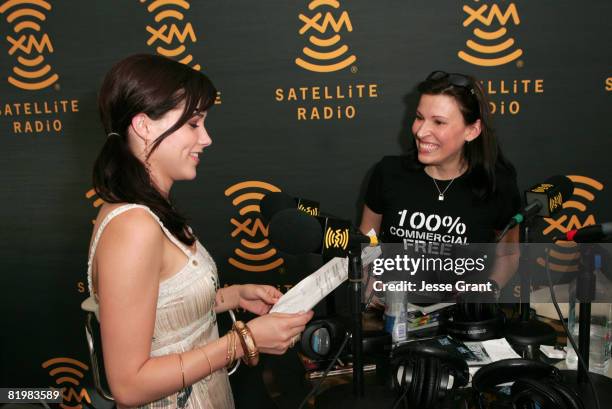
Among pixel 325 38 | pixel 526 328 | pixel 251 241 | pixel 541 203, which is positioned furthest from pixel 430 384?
pixel 325 38

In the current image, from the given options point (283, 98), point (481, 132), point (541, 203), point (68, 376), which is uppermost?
point (283, 98)

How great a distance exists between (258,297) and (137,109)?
26.2 inches

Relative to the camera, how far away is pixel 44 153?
2.75 meters

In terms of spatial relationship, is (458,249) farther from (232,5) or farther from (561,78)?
(232,5)

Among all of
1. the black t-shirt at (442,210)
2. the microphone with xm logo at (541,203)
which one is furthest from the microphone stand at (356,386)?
the black t-shirt at (442,210)

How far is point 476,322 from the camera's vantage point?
4.98 ft

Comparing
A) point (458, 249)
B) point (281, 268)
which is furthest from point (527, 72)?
point (281, 268)

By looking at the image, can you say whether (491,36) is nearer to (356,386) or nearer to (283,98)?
(283,98)

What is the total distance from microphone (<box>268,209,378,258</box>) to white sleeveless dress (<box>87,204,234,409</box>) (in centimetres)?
29

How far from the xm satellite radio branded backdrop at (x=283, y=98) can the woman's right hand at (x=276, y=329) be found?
1.47m

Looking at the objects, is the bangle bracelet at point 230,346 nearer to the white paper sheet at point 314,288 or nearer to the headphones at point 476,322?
the white paper sheet at point 314,288

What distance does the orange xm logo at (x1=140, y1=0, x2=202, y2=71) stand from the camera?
254 centimetres

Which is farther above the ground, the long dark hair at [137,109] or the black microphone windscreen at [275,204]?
the long dark hair at [137,109]

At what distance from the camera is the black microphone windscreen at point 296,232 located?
1.12 m
